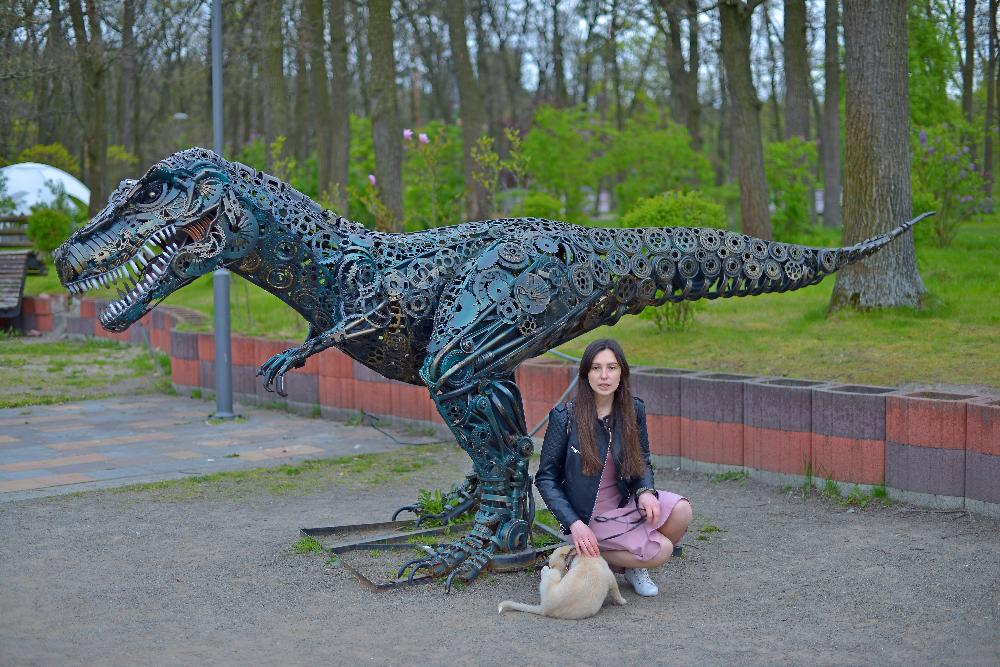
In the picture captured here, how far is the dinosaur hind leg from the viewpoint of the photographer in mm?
5906

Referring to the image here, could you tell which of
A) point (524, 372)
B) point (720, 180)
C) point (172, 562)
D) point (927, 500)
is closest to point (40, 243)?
point (524, 372)

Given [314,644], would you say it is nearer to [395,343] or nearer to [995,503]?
[395,343]

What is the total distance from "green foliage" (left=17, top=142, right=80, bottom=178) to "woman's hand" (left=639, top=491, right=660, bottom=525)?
38.6m

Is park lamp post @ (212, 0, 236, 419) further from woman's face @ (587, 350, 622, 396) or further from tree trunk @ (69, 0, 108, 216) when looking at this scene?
tree trunk @ (69, 0, 108, 216)

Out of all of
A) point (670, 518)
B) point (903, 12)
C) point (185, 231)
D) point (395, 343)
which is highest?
point (903, 12)

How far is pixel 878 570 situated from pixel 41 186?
108 ft

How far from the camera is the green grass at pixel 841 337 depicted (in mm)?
8977

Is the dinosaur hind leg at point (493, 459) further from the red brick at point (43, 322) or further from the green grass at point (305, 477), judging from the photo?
the red brick at point (43, 322)

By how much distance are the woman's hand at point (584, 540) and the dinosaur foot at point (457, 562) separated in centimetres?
74

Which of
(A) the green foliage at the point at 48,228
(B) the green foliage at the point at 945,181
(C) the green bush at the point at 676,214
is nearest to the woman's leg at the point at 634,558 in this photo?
(C) the green bush at the point at 676,214

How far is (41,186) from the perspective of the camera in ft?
112

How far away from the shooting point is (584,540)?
5.20 metres

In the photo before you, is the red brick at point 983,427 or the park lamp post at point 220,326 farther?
the park lamp post at point 220,326

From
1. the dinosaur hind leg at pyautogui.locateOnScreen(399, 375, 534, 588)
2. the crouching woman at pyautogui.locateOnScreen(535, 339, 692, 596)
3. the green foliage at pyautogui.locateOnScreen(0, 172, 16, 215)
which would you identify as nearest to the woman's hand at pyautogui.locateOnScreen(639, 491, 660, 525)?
the crouching woman at pyautogui.locateOnScreen(535, 339, 692, 596)
